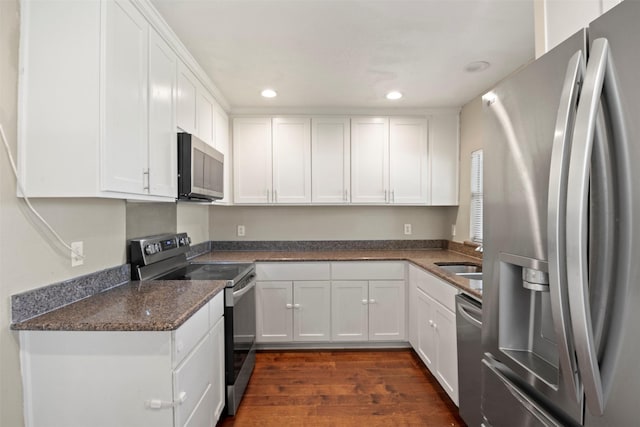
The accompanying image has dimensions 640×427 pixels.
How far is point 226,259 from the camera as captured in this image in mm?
2879

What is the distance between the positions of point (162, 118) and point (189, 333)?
1.18m

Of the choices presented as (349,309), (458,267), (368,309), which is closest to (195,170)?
(349,309)

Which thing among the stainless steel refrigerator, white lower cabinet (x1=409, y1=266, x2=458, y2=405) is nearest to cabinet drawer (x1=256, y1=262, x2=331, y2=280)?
white lower cabinet (x1=409, y1=266, x2=458, y2=405)

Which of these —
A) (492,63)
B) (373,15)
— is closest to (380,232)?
(492,63)

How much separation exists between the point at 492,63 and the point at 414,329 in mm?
2217

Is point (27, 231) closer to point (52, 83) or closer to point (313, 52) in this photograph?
point (52, 83)

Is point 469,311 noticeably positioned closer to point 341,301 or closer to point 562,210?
point 562,210

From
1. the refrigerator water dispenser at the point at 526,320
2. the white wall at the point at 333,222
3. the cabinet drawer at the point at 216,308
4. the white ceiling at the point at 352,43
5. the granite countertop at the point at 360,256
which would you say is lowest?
the cabinet drawer at the point at 216,308

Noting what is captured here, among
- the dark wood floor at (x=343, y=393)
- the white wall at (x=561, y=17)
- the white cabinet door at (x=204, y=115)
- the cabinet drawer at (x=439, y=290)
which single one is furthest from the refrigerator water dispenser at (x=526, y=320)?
the white cabinet door at (x=204, y=115)

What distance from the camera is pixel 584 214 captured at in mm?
620

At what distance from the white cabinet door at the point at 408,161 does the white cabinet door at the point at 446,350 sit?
4.34 feet

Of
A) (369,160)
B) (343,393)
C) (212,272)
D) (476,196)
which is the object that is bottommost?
(343,393)

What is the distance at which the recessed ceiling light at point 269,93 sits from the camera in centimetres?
275

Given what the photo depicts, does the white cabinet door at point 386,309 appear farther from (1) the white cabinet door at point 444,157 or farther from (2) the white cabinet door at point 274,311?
(1) the white cabinet door at point 444,157
